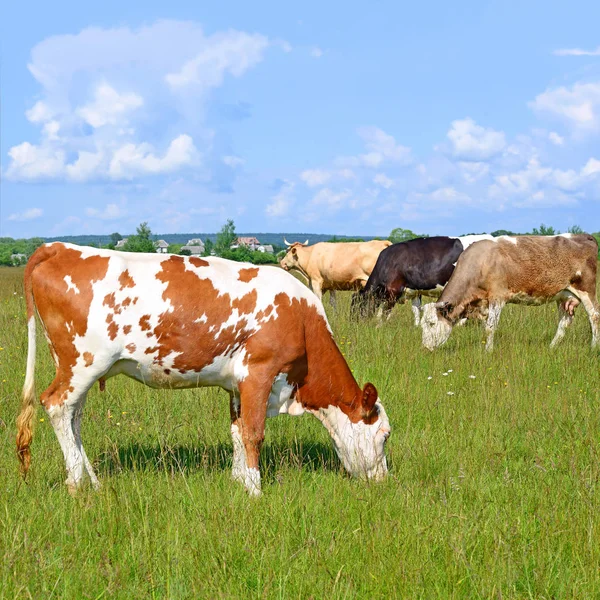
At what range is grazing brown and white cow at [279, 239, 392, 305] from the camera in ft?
64.1

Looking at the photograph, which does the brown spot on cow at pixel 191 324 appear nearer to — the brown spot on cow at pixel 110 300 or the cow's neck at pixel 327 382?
the brown spot on cow at pixel 110 300

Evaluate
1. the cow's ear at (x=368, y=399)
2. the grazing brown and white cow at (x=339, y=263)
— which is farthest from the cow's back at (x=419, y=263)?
the cow's ear at (x=368, y=399)

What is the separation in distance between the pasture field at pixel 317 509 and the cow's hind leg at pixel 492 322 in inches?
117

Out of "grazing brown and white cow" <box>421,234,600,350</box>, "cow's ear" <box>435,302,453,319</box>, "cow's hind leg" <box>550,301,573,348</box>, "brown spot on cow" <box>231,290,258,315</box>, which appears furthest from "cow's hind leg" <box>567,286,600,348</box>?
"brown spot on cow" <box>231,290,258,315</box>

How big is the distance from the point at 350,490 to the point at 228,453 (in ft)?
5.53

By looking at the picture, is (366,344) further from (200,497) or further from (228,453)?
(200,497)

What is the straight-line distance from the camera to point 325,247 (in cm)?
2098

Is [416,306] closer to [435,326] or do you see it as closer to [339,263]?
[339,263]

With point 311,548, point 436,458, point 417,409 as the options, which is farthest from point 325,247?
point 311,548

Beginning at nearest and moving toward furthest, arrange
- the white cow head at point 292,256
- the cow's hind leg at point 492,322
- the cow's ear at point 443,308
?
the cow's hind leg at point 492,322 → the cow's ear at point 443,308 → the white cow head at point 292,256

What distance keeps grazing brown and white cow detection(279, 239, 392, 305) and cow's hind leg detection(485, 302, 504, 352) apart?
7.21 metres

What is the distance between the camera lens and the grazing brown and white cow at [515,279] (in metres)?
11.8

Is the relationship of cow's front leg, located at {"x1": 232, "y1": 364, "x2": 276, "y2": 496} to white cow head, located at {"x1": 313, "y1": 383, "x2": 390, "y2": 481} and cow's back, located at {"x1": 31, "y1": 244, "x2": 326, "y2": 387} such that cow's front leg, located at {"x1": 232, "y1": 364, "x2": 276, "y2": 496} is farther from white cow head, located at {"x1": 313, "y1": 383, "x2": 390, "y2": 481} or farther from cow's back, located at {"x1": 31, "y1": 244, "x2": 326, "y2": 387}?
white cow head, located at {"x1": 313, "y1": 383, "x2": 390, "y2": 481}

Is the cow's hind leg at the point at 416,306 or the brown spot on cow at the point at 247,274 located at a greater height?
A: the brown spot on cow at the point at 247,274
